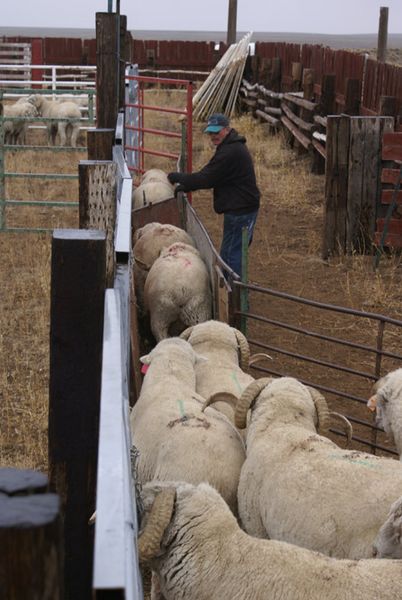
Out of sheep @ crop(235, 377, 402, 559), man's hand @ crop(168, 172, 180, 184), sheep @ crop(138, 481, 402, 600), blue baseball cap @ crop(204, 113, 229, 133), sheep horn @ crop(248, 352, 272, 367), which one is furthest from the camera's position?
man's hand @ crop(168, 172, 180, 184)

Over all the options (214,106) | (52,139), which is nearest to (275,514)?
(52,139)

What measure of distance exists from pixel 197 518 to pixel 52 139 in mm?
16470

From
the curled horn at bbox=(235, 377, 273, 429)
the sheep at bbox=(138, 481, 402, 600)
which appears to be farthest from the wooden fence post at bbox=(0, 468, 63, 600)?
the curled horn at bbox=(235, 377, 273, 429)

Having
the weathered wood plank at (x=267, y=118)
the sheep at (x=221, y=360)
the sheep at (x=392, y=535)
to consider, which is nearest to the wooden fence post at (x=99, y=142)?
the sheep at (x=221, y=360)

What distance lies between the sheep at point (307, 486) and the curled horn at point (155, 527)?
0.76 metres

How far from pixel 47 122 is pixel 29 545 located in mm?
18495

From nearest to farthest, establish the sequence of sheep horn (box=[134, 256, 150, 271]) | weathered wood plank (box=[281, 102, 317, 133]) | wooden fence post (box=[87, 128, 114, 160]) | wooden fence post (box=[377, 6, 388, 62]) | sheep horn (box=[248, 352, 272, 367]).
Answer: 1. sheep horn (box=[248, 352, 272, 367])
2. wooden fence post (box=[87, 128, 114, 160])
3. sheep horn (box=[134, 256, 150, 271])
4. weathered wood plank (box=[281, 102, 317, 133])
5. wooden fence post (box=[377, 6, 388, 62])

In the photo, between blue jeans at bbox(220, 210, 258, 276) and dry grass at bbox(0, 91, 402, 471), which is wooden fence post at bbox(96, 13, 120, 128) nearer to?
blue jeans at bbox(220, 210, 258, 276)

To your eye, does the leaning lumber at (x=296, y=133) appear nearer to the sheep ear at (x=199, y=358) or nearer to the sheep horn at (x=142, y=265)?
the sheep horn at (x=142, y=265)

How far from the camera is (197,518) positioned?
3357 mm

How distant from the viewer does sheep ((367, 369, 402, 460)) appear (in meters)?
4.77

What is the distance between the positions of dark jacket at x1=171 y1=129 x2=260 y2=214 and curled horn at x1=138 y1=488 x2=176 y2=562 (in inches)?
228

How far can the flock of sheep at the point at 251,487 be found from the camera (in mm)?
3174

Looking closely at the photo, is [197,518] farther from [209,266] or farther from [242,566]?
[209,266]
